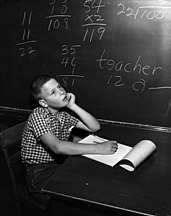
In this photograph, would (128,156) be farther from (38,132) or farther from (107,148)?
(38,132)

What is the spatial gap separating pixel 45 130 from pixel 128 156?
444 mm

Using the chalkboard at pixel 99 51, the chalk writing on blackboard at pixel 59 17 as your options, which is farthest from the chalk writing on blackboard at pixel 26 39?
the chalk writing on blackboard at pixel 59 17

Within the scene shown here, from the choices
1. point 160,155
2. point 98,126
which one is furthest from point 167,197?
point 98,126

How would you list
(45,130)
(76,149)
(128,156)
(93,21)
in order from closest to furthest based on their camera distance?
(128,156)
(76,149)
(45,130)
(93,21)

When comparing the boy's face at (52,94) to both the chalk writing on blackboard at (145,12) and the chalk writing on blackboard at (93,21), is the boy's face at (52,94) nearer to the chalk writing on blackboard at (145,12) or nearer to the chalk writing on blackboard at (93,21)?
the chalk writing on blackboard at (93,21)

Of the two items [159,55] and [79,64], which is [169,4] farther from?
[79,64]

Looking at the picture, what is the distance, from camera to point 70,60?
2061 mm

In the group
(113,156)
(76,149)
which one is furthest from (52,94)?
(113,156)

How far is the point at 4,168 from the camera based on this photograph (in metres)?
1.30

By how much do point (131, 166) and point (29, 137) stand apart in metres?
0.61

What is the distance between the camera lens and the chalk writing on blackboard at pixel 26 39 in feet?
6.83

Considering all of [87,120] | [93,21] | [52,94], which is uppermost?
[93,21]

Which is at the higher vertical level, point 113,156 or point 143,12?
point 143,12

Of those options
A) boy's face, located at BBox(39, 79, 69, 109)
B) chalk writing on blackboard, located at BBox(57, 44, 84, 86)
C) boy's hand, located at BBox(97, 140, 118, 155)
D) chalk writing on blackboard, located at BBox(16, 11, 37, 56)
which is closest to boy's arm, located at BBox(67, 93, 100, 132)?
boy's face, located at BBox(39, 79, 69, 109)
